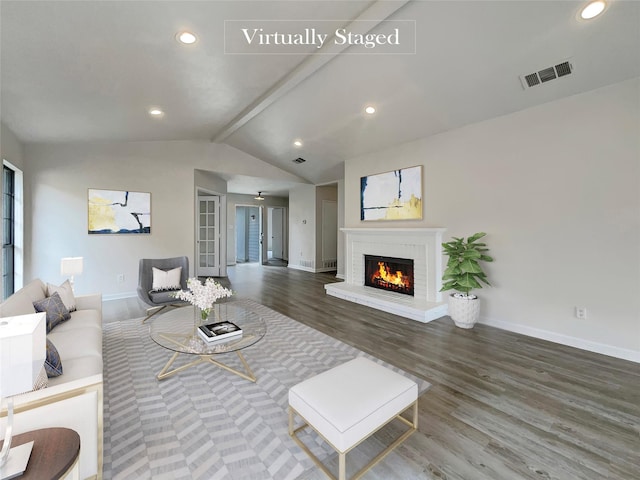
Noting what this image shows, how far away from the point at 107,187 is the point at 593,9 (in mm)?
6559

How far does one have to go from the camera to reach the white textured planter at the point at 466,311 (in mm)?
3562

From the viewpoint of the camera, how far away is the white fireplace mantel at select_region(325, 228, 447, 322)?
410 centimetres

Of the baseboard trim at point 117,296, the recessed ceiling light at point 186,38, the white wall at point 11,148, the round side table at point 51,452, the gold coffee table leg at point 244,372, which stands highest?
the recessed ceiling light at point 186,38

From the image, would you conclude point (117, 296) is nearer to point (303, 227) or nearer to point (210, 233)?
point (210, 233)

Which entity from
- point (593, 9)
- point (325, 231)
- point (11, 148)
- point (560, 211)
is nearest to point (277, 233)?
point (325, 231)

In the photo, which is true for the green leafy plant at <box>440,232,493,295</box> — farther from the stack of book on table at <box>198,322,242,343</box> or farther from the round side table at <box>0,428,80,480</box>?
the round side table at <box>0,428,80,480</box>

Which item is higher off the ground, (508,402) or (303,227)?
(303,227)

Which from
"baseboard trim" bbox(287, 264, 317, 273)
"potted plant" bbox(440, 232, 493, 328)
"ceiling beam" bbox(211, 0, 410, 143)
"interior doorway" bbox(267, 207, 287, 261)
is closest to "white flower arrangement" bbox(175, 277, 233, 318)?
"ceiling beam" bbox(211, 0, 410, 143)

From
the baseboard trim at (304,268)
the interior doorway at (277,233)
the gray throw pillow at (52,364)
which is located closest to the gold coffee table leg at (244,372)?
the gray throw pillow at (52,364)

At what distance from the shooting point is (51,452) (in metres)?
1.10

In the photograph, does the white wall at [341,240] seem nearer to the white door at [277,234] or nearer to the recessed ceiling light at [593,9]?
the white door at [277,234]

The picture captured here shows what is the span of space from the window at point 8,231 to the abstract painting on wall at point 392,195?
544 cm

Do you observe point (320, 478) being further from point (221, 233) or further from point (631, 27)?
point (221, 233)

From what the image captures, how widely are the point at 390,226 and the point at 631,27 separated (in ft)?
11.0
